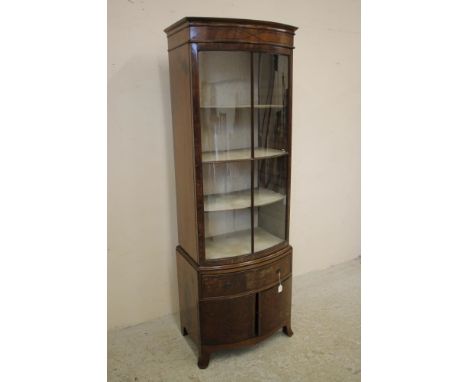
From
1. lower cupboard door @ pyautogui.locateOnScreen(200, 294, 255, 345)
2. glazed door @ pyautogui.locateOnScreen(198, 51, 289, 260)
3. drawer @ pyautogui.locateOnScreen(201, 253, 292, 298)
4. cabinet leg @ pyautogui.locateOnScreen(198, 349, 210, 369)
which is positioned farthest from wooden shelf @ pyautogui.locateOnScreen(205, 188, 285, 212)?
cabinet leg @ pyautogui.locateOnScreen(198, 349, 210, 369)

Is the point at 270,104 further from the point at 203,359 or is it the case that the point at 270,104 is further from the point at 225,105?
the point at 203,359

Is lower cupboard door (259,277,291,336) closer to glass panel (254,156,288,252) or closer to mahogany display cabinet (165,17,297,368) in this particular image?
mahogany display cabinet (165,17,297,368)

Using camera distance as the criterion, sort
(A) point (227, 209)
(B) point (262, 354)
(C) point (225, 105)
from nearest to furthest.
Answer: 1. (C) point (225, 105)
2. (A) point (227, 209)
3. (B) point (262, 354)

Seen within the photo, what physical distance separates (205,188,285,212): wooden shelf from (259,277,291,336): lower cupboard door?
1.61 feet

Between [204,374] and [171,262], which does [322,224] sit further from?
[204,374]

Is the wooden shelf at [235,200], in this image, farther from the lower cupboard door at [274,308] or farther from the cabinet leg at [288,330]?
the cabinet leg at [288,330]

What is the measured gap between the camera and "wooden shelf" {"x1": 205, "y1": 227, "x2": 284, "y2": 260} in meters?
2.02

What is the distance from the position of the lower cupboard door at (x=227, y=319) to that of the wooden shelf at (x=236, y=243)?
0.79ft

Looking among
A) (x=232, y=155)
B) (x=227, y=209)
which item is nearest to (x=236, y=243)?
(x=227, y=209)

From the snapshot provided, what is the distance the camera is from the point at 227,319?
2.01 m

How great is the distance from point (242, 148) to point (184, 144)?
300mm

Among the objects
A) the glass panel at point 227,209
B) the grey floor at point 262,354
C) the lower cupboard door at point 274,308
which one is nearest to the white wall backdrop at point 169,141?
the grey floor at point 262,354

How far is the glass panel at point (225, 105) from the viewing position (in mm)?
1799
